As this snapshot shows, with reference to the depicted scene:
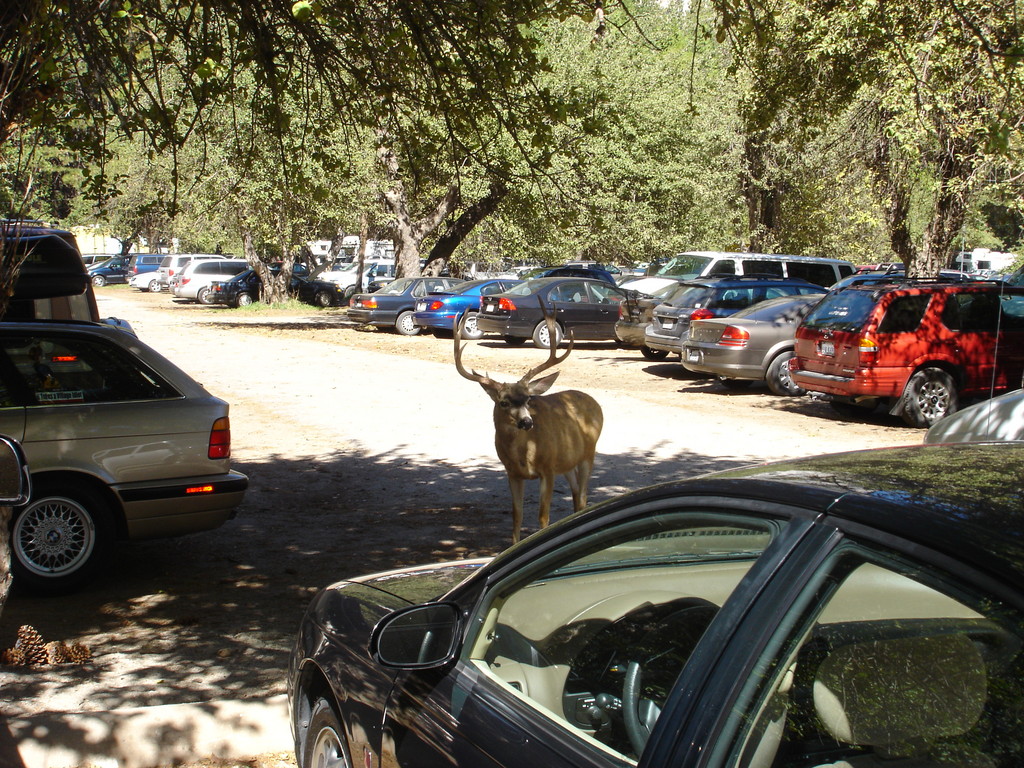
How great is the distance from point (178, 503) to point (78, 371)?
115 cm

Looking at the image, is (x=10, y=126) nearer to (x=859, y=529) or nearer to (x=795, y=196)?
(x=859, y=529)

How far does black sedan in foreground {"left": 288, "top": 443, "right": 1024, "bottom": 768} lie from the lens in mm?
1854

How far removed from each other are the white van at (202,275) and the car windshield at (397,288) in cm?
1581

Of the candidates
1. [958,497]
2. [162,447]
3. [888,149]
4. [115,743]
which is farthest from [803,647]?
[888,149]

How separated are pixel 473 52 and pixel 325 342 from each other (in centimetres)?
1904

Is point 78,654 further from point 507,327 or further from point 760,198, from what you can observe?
point 760,198

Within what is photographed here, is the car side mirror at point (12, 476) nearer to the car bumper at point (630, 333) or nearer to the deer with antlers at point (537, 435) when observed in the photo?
the deer with antlers at point (537, 435)

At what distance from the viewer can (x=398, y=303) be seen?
29.5 meters

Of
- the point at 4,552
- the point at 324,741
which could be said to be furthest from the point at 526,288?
the point at 324,741

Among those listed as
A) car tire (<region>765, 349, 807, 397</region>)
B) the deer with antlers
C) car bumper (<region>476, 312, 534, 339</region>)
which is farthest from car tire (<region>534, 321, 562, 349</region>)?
the deer with antlers

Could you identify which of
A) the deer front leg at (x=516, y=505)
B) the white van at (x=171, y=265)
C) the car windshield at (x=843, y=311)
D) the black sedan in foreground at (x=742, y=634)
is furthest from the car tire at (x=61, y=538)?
the white van at (x=171, y=265)

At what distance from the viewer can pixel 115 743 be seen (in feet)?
15.0

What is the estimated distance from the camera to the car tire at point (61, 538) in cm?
674

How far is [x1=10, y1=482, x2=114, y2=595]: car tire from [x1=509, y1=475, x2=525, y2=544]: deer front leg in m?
2.88
